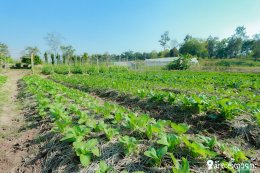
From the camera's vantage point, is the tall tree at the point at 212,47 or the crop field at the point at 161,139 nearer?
the crop field at the point at 161,139

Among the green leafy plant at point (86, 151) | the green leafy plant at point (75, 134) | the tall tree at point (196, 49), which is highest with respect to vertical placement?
the tall tree at point (196, 49)

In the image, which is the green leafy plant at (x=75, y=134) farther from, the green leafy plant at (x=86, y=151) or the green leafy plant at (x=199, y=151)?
the green leafy plant at (x=199, y=151)

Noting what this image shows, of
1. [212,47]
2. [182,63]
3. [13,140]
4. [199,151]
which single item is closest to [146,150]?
[199,151]

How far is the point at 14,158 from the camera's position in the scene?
3361mm

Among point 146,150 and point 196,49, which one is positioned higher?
point 196,49

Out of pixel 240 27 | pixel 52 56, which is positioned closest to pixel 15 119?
pixel 52 56

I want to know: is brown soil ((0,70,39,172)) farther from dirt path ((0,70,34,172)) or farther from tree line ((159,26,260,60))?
tree line ((159,26,260,60))

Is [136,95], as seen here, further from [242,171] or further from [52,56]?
[52,56]

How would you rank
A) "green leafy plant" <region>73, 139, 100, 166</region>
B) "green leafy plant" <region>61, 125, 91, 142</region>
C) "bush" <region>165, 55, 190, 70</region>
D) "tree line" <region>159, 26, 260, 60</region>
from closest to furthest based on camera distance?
"green leafy plant" <region>73, 139, 100, 166</region>
"green leafy plant" <region>61, 125, 91, 142</region>
"bush" <region>165, 55, 190, 70</region>
"tree line" <region>159, 26, 260, 60</region>

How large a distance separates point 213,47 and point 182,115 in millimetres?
67787

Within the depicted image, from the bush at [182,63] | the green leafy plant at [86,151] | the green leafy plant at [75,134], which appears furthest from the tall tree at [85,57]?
the green leafy plant at [86,151]

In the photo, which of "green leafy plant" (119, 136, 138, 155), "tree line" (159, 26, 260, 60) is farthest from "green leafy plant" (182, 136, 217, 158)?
"tree line" (159, 26, 260, 60)

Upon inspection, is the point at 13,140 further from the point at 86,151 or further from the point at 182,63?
the point at 182,63

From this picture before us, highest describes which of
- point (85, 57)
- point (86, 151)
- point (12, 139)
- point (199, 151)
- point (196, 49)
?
point (196, 49)
